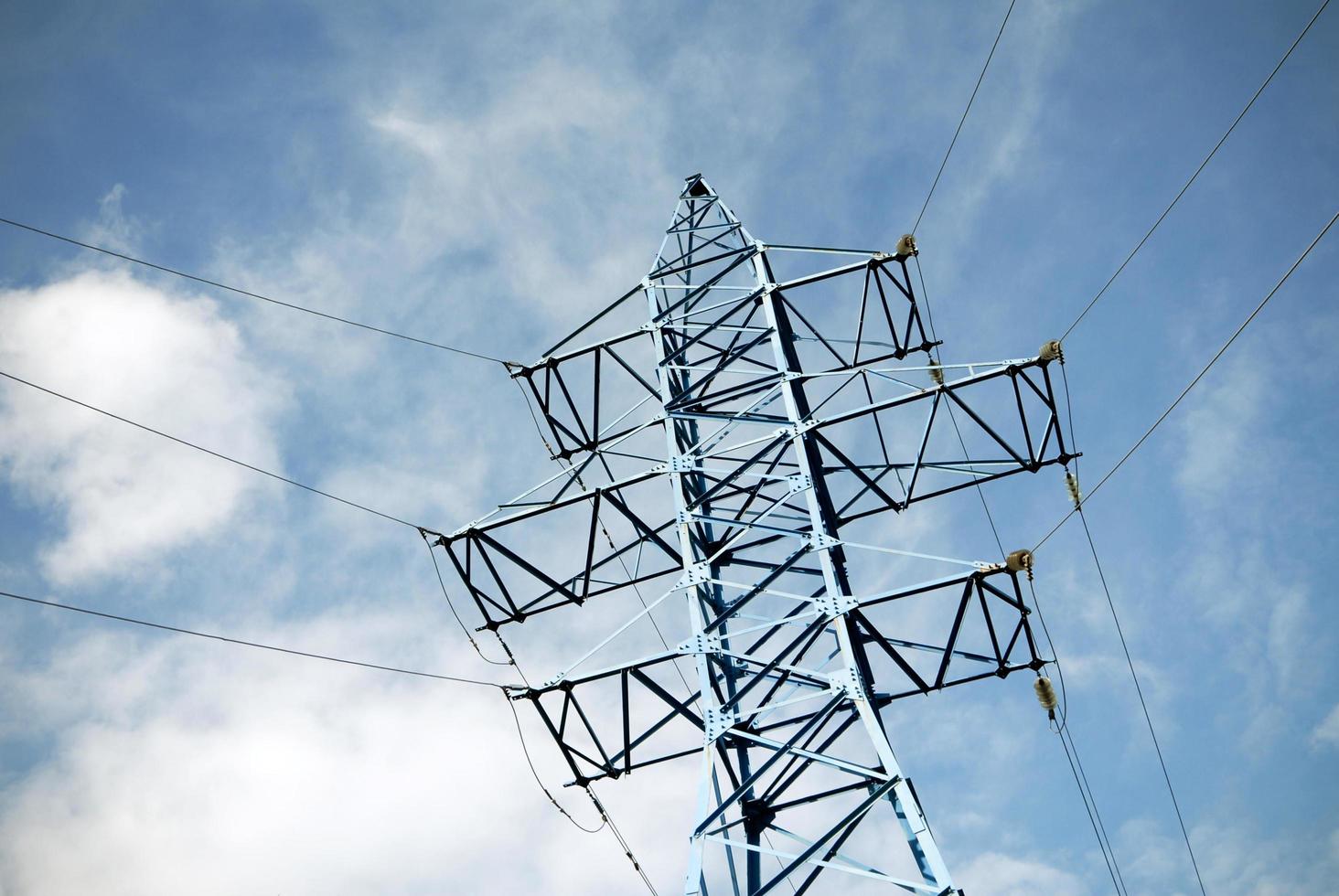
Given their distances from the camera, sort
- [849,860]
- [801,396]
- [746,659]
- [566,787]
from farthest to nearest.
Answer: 1. [801,396]
2. [566,787]
3. [746,659]
4. [849,860]

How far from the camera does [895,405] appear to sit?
13.7m

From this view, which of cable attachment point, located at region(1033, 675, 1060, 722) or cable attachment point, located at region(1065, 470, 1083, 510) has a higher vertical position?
cable attachment point, located at region(1065, 470, 1083, 510)

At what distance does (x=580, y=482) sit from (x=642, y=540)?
1806mm

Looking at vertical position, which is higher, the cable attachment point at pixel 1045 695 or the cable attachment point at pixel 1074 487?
the cable attachment point at pixel 1074 487

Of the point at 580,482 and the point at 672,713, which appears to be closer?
the point at 672,713

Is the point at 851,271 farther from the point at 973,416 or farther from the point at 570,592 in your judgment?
the point at 570,592

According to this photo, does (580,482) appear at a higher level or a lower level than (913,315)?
lower

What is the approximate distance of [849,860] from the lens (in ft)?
33.5

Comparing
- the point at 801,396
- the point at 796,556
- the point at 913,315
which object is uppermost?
the point at 913,315

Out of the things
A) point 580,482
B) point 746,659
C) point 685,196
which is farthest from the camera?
point 685,196

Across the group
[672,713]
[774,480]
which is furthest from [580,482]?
[672,713]

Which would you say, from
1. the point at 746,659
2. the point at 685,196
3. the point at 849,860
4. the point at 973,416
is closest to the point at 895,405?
the point at 973,416

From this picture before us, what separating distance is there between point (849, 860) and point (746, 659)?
2625mm

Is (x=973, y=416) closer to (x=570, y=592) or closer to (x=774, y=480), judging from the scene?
(x=774, y=480)
